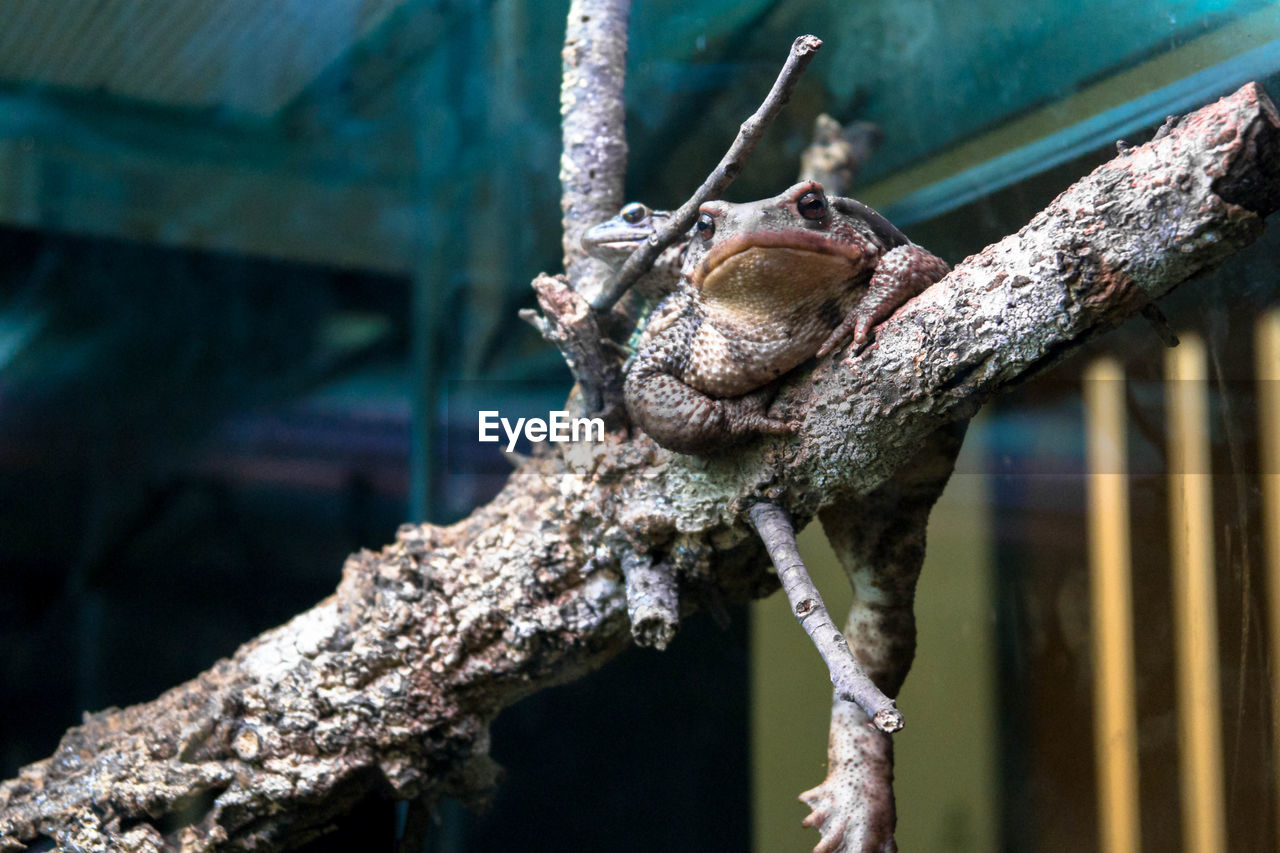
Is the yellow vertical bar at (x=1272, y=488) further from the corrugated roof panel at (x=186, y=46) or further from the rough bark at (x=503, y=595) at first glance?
the corrugated roof panel at (x=186, y=46)

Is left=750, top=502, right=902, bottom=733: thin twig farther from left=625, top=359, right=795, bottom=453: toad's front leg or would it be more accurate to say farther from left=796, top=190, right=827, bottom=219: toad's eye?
left=796, top=190, right=827, bottom=219: toad's eye

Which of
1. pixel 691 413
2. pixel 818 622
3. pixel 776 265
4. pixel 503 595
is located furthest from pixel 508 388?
pixel 818 622

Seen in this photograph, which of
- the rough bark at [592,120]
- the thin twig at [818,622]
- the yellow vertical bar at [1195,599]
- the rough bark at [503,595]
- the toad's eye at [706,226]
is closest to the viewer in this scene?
the thin twig at [818,622]

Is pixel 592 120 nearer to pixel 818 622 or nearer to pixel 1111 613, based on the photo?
pixel 818 622

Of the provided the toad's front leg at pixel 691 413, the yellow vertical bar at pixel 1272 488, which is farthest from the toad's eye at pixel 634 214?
the yellow vertical bar at pixel 1272 488

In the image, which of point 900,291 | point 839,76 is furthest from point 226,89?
point 900,291

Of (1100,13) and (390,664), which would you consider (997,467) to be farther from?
(390,664)
